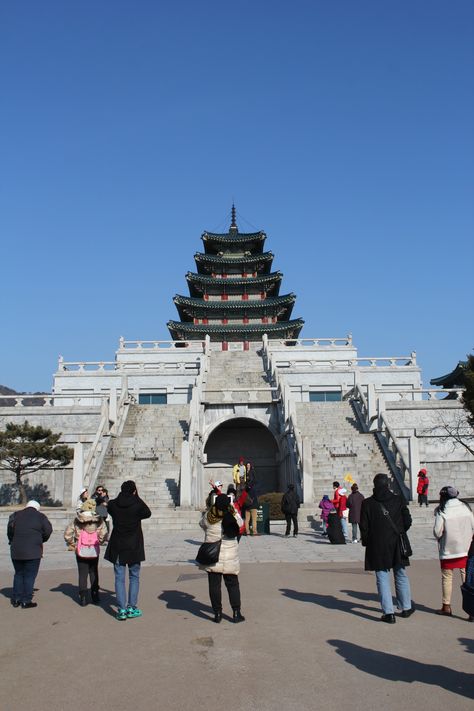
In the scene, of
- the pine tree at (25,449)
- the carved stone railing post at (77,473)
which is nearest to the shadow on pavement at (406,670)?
the carved stone railing post at (77,473)

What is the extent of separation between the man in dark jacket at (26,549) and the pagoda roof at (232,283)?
142 ft

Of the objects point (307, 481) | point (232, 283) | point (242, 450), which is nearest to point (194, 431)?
point (307, 481)

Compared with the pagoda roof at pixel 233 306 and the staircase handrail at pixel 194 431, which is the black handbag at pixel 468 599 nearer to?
the staircase handrail at pixel 194 431

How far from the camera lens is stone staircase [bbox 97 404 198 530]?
1800 centimetres

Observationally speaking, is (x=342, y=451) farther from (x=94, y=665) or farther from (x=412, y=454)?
(x=94, y=665)

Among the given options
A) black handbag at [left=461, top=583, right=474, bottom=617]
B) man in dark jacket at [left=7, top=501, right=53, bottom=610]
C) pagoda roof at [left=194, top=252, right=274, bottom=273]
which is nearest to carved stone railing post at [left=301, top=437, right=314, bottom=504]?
man in dark jacket at [left=7, top=501, right=53, bottom=610]

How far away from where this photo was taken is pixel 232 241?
5447 cm

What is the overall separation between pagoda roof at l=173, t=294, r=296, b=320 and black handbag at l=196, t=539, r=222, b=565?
137 feet

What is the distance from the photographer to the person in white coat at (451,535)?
23.0 ft

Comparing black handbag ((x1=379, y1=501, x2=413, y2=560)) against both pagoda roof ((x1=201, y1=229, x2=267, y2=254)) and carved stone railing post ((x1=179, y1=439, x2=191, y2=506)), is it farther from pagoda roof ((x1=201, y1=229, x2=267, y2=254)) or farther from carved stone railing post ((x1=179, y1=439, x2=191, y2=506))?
pagoda roof ((x1=201, y1=229, x2=267, y2=254))

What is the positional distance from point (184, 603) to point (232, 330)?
39750 millimetres

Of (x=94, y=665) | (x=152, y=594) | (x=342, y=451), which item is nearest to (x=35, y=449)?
(x=342, y=451)

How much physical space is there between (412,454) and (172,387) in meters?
19.6

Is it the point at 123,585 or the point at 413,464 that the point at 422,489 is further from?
the point at 123,585
